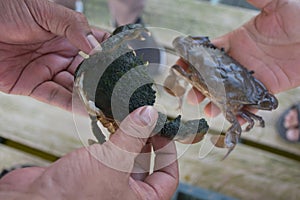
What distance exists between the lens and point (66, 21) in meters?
0.63

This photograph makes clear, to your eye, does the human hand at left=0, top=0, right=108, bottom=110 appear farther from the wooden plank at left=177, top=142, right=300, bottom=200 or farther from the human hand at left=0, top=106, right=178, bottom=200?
the wooden plank at left=177, top=142, right=300, bottom=200

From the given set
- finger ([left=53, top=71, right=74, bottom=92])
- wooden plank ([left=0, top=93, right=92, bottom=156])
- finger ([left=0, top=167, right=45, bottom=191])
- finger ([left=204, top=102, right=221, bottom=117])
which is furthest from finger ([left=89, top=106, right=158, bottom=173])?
wooden plank ([left=0, top=93, right=92, bottom=156])

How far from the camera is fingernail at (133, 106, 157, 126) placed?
0.51 metres

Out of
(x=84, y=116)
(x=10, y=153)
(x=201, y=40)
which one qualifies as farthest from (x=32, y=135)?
(x=201, y=40)

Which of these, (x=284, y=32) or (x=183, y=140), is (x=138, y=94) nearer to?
(x=183, y=140)

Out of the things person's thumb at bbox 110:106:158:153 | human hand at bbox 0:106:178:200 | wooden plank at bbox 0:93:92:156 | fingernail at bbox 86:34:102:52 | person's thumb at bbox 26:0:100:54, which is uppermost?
person's thumb at bbox 26:0:100:54

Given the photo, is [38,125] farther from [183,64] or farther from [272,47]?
[272,47]

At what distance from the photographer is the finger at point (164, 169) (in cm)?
58

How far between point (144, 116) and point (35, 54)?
370 mm

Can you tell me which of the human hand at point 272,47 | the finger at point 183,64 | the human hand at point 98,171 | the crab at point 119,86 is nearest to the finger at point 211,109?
the human hand at point 272,47

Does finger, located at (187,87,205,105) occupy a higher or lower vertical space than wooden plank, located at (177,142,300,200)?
higher

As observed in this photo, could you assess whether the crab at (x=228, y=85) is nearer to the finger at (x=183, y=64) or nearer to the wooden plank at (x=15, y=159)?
the finger at (x=183, y=64)

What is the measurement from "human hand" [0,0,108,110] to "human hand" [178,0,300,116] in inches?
13.0

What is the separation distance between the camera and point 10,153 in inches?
40.8
